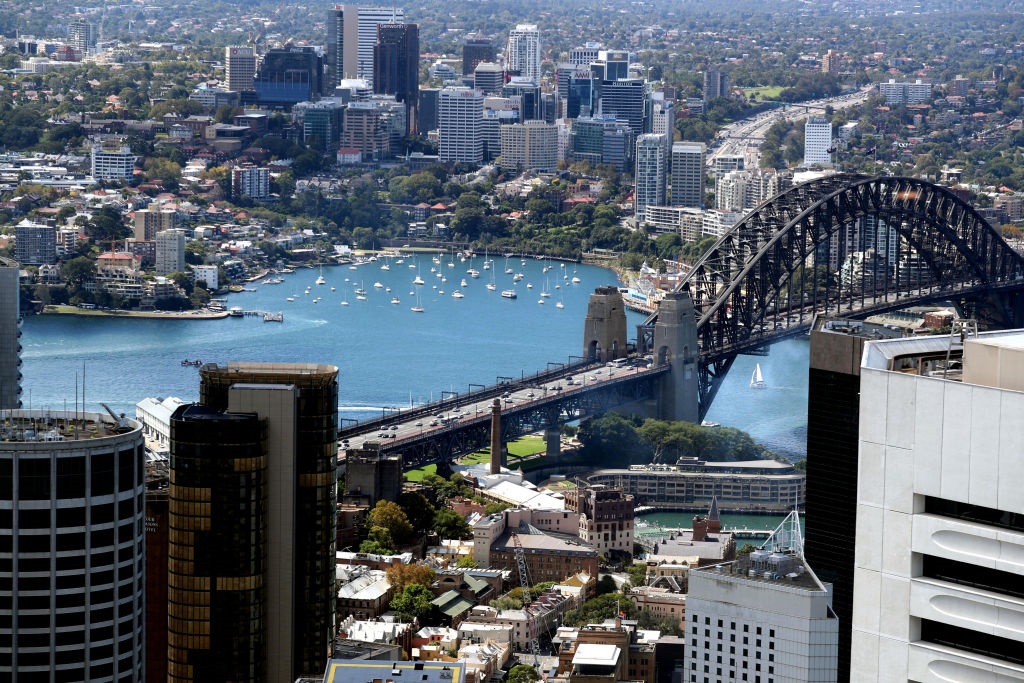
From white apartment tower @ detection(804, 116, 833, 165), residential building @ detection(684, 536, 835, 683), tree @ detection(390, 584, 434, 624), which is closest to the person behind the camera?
residential building @ detection(684, 536, 835, 683)

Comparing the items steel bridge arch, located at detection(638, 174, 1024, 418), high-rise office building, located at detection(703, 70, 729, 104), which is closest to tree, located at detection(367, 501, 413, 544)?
steel bridge arch, located at detection(638, 174, 1024, 418)

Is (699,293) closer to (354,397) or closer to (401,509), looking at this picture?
(354,397)

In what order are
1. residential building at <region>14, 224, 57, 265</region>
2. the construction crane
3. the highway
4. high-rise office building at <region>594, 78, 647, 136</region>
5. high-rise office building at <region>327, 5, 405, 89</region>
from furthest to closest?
high-rise office building at <region>327, 5, 405, 89</region> < high-rise office building at <region>594, 78, 647, 136</region> < residential building at <region>14, 224, 57, 265</region> < the highway < the construction crane

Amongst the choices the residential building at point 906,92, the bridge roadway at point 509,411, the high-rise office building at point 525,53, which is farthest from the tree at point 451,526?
the high-rise office building at point 525,53

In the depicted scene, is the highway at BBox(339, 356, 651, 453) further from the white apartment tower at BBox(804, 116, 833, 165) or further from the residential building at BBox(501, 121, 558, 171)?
the white apartment tower at BBox(804, 116, 833, 165)

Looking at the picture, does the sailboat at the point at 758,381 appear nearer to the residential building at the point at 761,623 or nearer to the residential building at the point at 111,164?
the residential building at the point at 761,623

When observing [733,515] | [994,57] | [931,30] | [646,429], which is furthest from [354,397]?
[931,30]

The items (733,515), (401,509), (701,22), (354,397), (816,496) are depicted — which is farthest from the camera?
(701,22)
